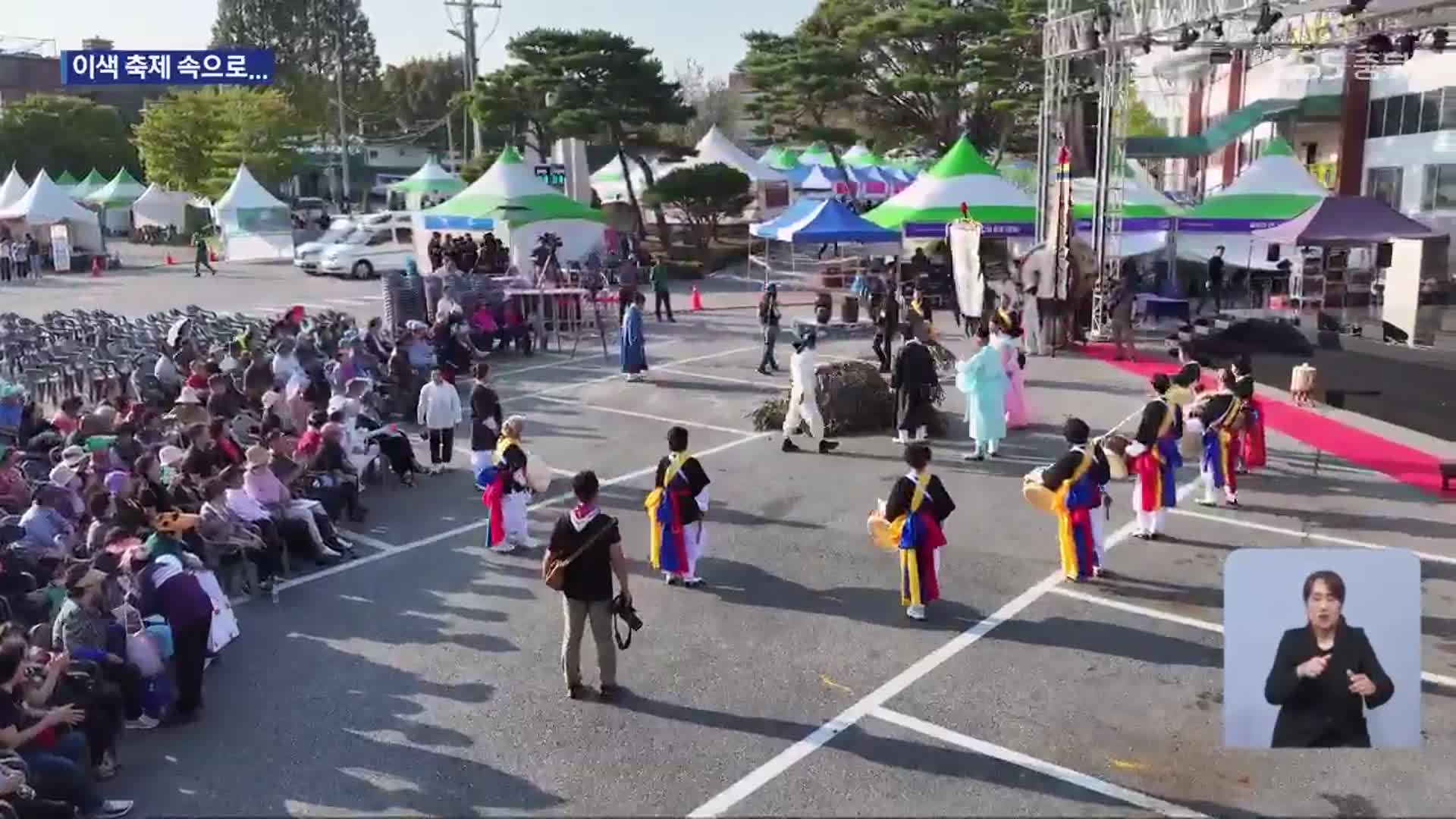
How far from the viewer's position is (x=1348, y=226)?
23.4 m

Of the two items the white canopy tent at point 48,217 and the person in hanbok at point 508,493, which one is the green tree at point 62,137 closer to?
the white canopy tent at point 48,217

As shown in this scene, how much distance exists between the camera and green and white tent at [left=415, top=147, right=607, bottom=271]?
2745cm

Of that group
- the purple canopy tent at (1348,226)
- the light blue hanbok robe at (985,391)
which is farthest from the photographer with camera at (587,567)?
the purple canopy tent at (1348,226)

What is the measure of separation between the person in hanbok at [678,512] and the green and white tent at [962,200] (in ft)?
51.7

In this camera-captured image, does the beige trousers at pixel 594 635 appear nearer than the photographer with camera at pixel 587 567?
No

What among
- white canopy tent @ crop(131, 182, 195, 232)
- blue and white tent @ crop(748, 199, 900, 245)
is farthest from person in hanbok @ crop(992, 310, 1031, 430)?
white canopy tent @ crop(131, 182, 195, 232)

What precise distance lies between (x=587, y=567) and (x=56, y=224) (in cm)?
3782

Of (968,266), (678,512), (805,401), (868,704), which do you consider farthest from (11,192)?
(868,704)

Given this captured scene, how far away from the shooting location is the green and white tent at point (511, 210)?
2745 cm

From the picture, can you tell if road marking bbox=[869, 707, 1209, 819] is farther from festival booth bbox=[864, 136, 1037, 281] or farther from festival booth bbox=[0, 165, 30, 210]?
festival booth bbox=[0, 165, 30, 210]

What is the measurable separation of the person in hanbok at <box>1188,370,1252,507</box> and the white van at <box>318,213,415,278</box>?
26.0 metres

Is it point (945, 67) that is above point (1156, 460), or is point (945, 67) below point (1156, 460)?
above

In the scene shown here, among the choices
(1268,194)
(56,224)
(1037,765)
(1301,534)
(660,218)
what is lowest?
(1037,765)
